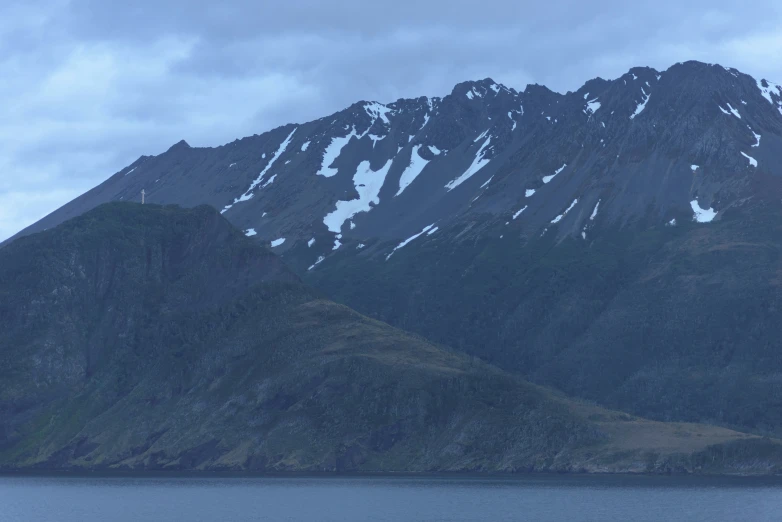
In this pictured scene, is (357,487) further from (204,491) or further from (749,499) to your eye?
(749,499)

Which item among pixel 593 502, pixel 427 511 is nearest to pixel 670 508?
pixel 593 502

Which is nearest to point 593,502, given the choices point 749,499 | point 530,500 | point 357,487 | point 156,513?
point 530,500

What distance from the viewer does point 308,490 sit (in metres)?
187

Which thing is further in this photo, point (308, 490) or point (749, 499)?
point (308, 490)

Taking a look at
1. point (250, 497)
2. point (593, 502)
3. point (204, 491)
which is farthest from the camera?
point (204, 491)

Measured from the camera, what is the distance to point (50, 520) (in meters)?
139

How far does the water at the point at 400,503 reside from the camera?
14162 cm

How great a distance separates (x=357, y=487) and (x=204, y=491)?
25.8 m

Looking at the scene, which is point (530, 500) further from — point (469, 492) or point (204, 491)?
point (204, 491)

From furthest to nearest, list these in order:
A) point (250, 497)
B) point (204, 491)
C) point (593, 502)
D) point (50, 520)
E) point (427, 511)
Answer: point (204, 491) < point (250, 497) < point (593, 502) < point (427, 511) < point (50, 520)

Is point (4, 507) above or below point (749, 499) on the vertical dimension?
above

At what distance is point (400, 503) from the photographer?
162 metres

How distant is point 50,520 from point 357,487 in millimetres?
66264

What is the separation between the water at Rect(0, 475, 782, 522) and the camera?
465ft
